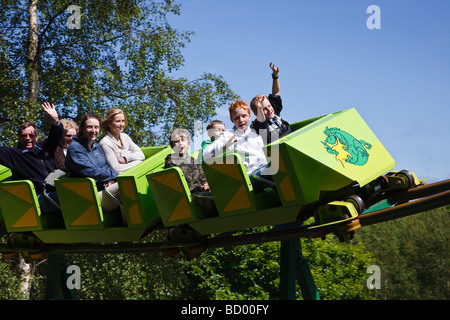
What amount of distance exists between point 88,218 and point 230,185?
3.85 feet

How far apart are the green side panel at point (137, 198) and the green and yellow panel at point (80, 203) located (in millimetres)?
233

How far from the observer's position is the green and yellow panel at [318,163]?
10.3ft

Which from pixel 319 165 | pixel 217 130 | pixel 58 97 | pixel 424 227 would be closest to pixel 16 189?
pixel 217 130

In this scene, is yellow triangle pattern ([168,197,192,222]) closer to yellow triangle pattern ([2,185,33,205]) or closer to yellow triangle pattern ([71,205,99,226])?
yellow triangle pattern ([71,205,99,226])

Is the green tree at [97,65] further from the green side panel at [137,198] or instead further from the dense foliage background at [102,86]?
the green side panel at [137,198]

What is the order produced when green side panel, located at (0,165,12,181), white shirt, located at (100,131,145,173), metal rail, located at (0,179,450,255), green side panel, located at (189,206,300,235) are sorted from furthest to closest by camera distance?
green side panel, located at (0,165,12,181), white shirt, located at (100,131,145,173), green side panel, located at (189,206,300,235), metal rail, located at (0,179,450,255)

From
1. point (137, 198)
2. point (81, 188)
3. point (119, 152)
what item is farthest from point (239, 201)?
point (119, 152)

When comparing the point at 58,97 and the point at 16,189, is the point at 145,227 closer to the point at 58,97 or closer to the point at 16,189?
the point at 16,189

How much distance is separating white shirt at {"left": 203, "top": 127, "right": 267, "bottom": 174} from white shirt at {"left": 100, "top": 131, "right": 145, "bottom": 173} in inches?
32.5

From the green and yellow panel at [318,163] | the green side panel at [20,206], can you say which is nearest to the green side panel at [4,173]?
the green side panel at [20,206]

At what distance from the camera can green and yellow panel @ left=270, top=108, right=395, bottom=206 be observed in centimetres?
314

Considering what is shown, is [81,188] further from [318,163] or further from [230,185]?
[318,163]

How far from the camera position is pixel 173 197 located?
3.60 metres

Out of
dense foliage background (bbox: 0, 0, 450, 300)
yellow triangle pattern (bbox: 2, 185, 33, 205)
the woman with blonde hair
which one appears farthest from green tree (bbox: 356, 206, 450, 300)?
yellow triangle pattern (bbox: 2, 185, 33, 205)
